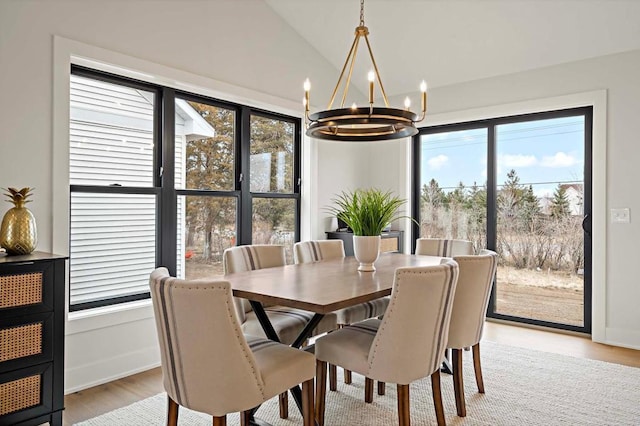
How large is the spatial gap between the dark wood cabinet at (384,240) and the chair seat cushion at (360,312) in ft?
4.85

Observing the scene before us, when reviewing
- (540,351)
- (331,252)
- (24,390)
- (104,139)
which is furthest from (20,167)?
(540,351)

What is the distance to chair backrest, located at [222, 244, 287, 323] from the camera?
2.88 m

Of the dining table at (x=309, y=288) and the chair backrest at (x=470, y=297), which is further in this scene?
the chair backrest at (x=470, y=297)

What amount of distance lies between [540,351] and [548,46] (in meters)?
2.63

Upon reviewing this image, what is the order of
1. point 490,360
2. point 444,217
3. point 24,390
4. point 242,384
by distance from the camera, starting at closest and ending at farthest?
point 242,384, point 24,390, point 490,360, point 444,217

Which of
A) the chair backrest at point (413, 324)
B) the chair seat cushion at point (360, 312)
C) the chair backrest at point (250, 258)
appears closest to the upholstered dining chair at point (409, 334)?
the chair backrest at point (413, 324)

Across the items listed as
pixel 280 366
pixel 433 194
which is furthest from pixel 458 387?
pixel 433 194

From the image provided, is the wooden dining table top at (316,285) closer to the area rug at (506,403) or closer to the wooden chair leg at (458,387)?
the wooden chair leg at (458,387)

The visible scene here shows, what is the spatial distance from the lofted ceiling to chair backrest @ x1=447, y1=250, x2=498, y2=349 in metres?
2.30

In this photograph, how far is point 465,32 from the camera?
3992 mm

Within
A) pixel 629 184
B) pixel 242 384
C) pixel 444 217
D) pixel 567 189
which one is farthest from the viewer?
pixel 444 217

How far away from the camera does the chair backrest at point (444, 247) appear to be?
3.63m

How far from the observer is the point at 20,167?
2605 millimetres

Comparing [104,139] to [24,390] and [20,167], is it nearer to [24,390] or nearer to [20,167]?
[20,167]
